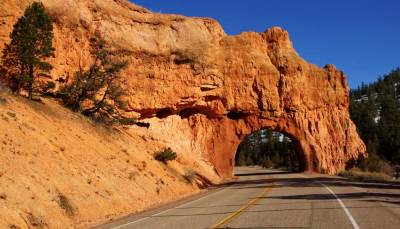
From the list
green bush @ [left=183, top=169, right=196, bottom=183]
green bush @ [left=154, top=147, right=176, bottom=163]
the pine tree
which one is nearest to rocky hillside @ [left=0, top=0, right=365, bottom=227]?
green bush @ [left=183, top=169, right=196, bottom=183]

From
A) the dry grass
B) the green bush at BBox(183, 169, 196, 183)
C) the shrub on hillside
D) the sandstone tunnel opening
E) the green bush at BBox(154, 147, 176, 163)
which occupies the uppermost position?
the sandstone tunnel opening

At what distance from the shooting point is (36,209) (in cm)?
1395

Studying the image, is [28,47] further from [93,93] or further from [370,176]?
[370,176]

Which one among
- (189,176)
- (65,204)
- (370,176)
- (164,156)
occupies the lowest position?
(65,204)

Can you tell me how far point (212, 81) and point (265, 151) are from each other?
251ft

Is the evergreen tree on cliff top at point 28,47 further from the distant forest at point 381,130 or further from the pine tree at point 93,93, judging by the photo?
the distant forest at point 381,130

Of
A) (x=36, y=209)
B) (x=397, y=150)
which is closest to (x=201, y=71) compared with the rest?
(x=36, y=209)

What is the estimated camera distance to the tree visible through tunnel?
98.1 metres

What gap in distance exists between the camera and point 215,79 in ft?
150

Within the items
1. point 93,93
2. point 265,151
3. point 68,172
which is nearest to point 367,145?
point 265,151

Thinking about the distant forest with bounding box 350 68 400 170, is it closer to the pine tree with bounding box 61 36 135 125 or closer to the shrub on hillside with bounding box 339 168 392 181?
the shrub on hillside with bounding box 339 168 392 181

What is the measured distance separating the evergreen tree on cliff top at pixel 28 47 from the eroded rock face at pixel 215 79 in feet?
17.1

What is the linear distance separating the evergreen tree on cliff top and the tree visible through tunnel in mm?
68708

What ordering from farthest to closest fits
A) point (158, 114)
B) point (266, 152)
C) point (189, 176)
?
point (266, 152) → point (158, 114) → point (189, 176)
